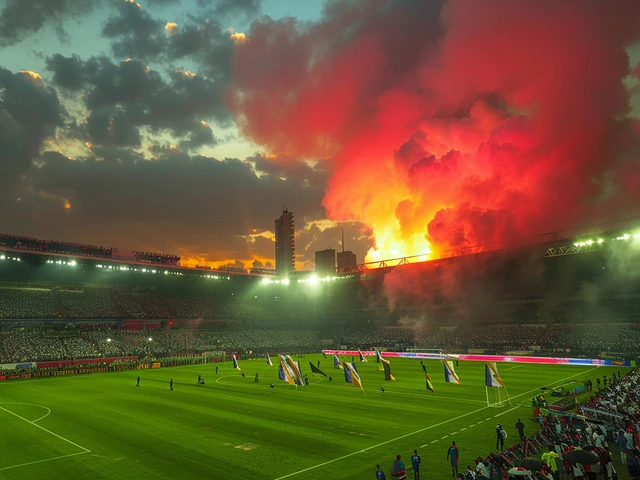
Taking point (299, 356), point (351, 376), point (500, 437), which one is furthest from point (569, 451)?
point (299, 356)

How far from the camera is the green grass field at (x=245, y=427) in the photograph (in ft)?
72.4

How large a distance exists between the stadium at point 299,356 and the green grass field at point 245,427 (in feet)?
0.66

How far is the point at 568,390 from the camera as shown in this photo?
4038 centimetres

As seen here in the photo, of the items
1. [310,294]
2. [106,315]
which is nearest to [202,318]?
[106,315]

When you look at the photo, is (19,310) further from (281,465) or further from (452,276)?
(452,276)

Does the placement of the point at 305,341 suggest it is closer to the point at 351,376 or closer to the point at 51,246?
the point at 51,246

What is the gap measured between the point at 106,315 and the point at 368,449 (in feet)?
274

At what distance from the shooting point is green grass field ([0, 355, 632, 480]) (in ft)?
72.4

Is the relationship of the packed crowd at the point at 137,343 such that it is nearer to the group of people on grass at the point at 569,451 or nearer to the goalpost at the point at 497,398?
the goalpost at the point at 497,398

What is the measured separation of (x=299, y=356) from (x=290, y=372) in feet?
162

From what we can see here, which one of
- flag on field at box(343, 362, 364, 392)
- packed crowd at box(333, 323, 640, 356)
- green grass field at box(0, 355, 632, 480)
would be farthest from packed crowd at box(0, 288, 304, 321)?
flag on field at box(343, 362, 364, 392)

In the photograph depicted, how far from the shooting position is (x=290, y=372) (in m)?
41.1

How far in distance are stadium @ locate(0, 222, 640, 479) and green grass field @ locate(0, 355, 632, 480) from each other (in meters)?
Answer: 0.20

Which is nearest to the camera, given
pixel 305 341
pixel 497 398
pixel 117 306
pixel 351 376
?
pixel 351 376
